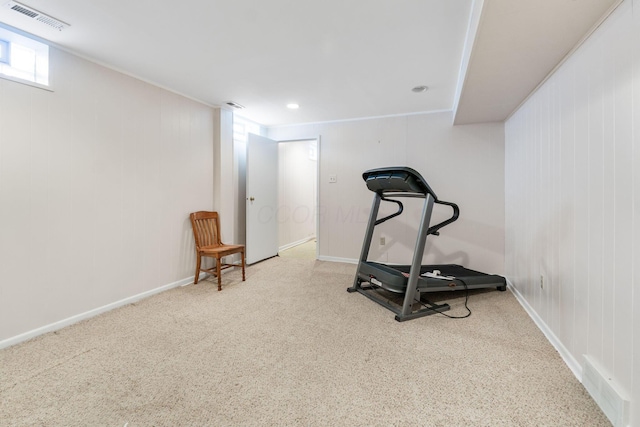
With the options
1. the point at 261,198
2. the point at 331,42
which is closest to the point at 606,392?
the point at 331,42

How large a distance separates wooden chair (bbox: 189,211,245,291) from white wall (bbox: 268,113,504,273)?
60.9 inches

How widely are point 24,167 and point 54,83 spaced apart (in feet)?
2.21

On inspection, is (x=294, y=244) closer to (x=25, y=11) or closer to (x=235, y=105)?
(x=235, y=105)

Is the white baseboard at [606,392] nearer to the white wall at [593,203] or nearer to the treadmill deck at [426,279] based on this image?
the white wall at [593,203]

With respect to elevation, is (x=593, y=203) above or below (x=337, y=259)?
above

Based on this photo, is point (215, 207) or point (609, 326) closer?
point (609, 326)

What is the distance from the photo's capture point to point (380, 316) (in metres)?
2.42

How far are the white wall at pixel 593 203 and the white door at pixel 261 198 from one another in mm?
3290

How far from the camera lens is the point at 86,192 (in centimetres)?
231

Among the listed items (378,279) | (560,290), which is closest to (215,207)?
(378,279)

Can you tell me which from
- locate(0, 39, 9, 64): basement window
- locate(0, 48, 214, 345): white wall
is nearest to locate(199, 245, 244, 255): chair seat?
locate(0, 48, 214, 345): white wall

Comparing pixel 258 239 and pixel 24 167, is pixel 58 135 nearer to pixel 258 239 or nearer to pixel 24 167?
pixel 24 167

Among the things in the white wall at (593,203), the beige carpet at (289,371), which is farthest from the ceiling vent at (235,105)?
the white wall at (593,203)

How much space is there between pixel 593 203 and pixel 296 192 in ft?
15.0
